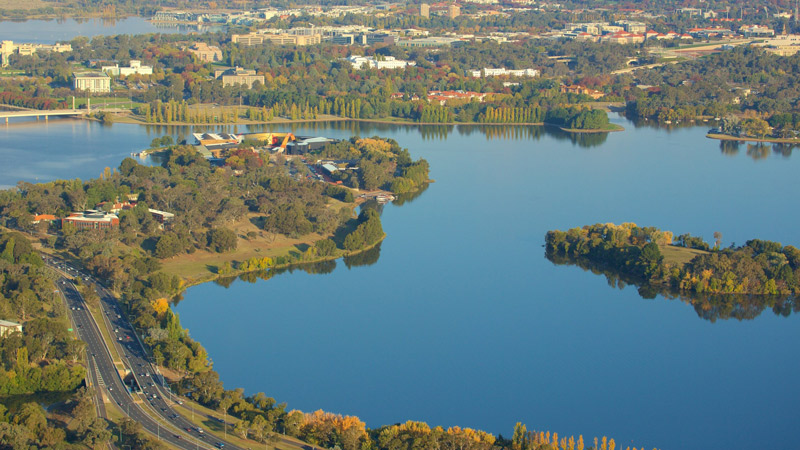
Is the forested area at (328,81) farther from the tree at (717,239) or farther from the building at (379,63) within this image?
the tree at (717,239)

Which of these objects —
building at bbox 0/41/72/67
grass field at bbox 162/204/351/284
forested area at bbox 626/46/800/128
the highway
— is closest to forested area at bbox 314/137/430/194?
grass field at bbox 162/204/351/284

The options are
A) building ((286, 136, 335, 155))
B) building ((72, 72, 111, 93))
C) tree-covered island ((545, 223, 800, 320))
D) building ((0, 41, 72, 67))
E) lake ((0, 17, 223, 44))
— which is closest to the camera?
tree-covered island ((545, 223, 800, 320))

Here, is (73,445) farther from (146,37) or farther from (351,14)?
(351,14)

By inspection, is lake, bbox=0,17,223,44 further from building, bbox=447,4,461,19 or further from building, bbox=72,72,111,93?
building, bbox=72,72,111,93

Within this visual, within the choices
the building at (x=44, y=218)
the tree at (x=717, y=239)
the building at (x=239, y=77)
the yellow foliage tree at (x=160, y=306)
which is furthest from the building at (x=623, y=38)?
the yellow foliage tree at (x=160, y=306)

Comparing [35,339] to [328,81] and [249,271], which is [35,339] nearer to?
[249,271]

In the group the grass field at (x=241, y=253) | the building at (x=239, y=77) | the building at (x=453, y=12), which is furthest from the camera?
the building at (x=453, y=12)
